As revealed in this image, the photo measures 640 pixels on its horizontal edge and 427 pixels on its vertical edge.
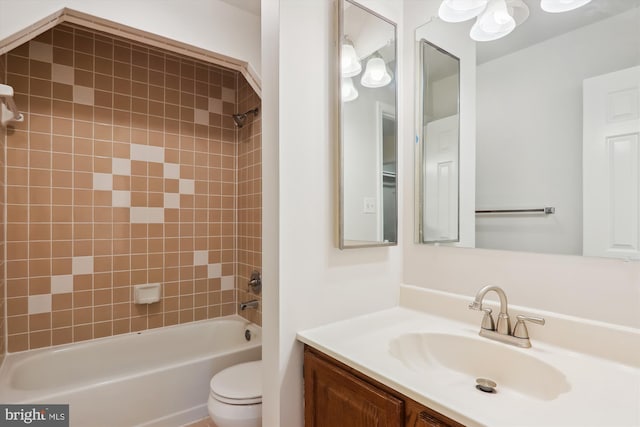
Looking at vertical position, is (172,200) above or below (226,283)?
above

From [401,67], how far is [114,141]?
1.99m

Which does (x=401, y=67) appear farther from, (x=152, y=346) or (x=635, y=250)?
(x=152, y=346)

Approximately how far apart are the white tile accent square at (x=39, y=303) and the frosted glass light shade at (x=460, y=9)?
8.92 feet

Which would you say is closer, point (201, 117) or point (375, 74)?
point (375, 74)

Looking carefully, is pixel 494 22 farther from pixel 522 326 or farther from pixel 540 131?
pixel 522 326

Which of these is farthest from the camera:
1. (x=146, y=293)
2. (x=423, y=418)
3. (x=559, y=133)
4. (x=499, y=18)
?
(x=146, y=293)

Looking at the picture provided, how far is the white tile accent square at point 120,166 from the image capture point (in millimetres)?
2244

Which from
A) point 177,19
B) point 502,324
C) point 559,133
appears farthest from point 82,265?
point 559,133

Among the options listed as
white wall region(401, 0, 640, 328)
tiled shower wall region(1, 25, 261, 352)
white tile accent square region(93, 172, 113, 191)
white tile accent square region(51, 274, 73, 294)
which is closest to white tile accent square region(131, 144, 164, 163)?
tiled shower wall region(1, 25, 261, 352)

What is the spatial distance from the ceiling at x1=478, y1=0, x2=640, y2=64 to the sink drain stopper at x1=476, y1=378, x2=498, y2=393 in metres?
1.14

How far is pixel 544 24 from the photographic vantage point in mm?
1073

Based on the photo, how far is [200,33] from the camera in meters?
1.80

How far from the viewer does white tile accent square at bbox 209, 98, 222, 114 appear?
265 cm

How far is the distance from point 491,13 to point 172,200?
7.48 feet
